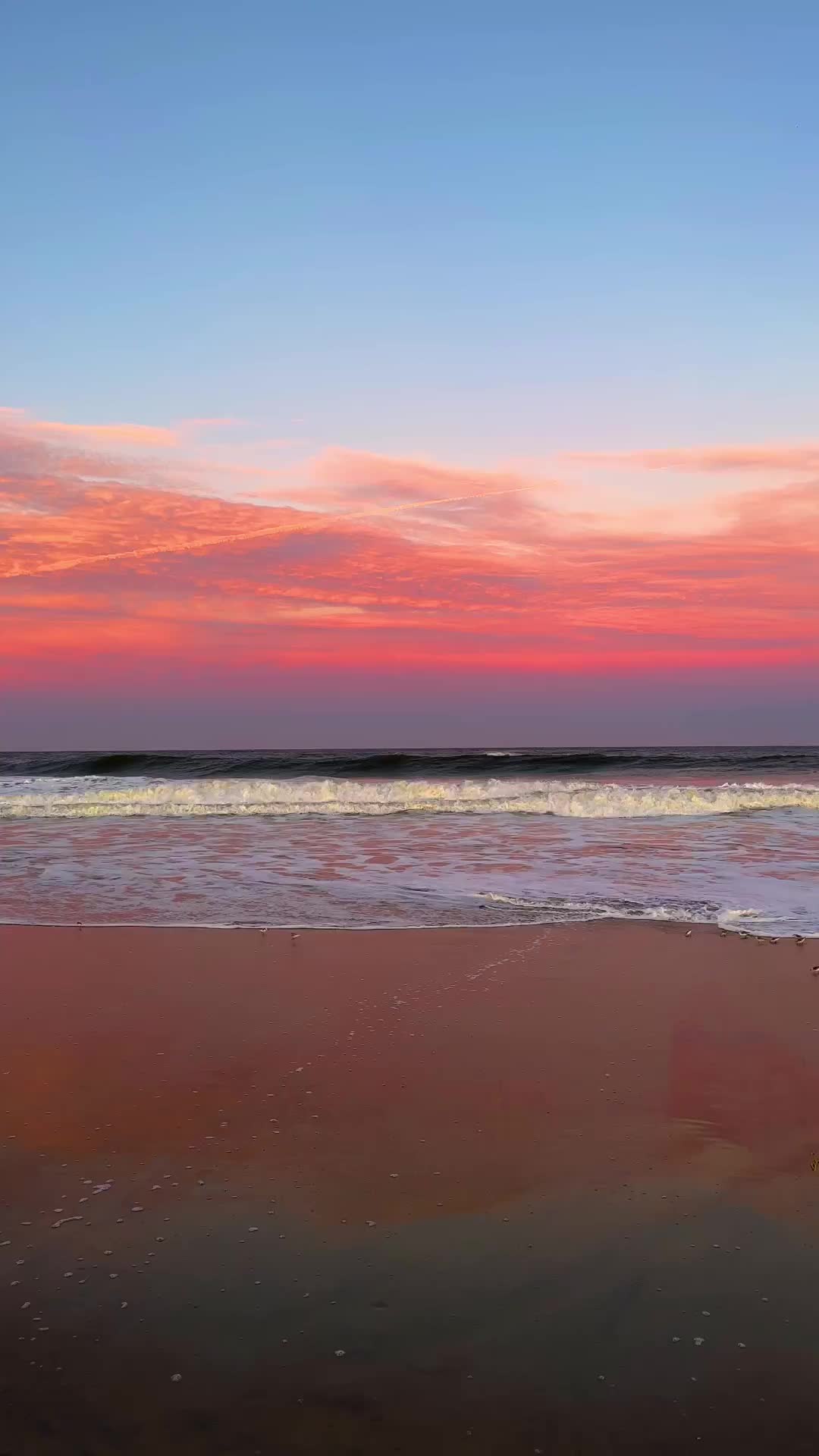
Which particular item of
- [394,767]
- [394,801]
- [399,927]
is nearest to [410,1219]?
[399,927]

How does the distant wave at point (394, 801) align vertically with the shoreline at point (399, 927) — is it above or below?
above

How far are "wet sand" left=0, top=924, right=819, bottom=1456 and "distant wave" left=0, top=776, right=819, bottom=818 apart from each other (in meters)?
14.9

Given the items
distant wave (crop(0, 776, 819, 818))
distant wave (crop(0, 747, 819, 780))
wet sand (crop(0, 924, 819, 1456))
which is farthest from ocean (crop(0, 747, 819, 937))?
distant wave (crop(0, 747, 819, 780))

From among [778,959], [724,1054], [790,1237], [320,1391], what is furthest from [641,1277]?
[778,959]

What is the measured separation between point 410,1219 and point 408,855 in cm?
971

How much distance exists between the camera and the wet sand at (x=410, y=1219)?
7.80 feet

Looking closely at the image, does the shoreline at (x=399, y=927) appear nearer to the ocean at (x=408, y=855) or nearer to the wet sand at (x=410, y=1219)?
the ocean at (x=408, y=855)

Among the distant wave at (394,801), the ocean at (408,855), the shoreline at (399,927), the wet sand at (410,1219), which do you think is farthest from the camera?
the distant wave at (394,801)

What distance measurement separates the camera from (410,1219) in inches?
129

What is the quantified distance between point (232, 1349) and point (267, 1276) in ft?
1.14

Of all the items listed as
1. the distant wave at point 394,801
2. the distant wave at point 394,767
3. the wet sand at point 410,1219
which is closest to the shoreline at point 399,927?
the wet sand at point 410,1219

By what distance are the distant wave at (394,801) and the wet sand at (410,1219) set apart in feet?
48.9

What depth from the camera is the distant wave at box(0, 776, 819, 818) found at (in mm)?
20938

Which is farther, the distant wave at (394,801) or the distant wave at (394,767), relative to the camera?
the distant wave at (394,767)
